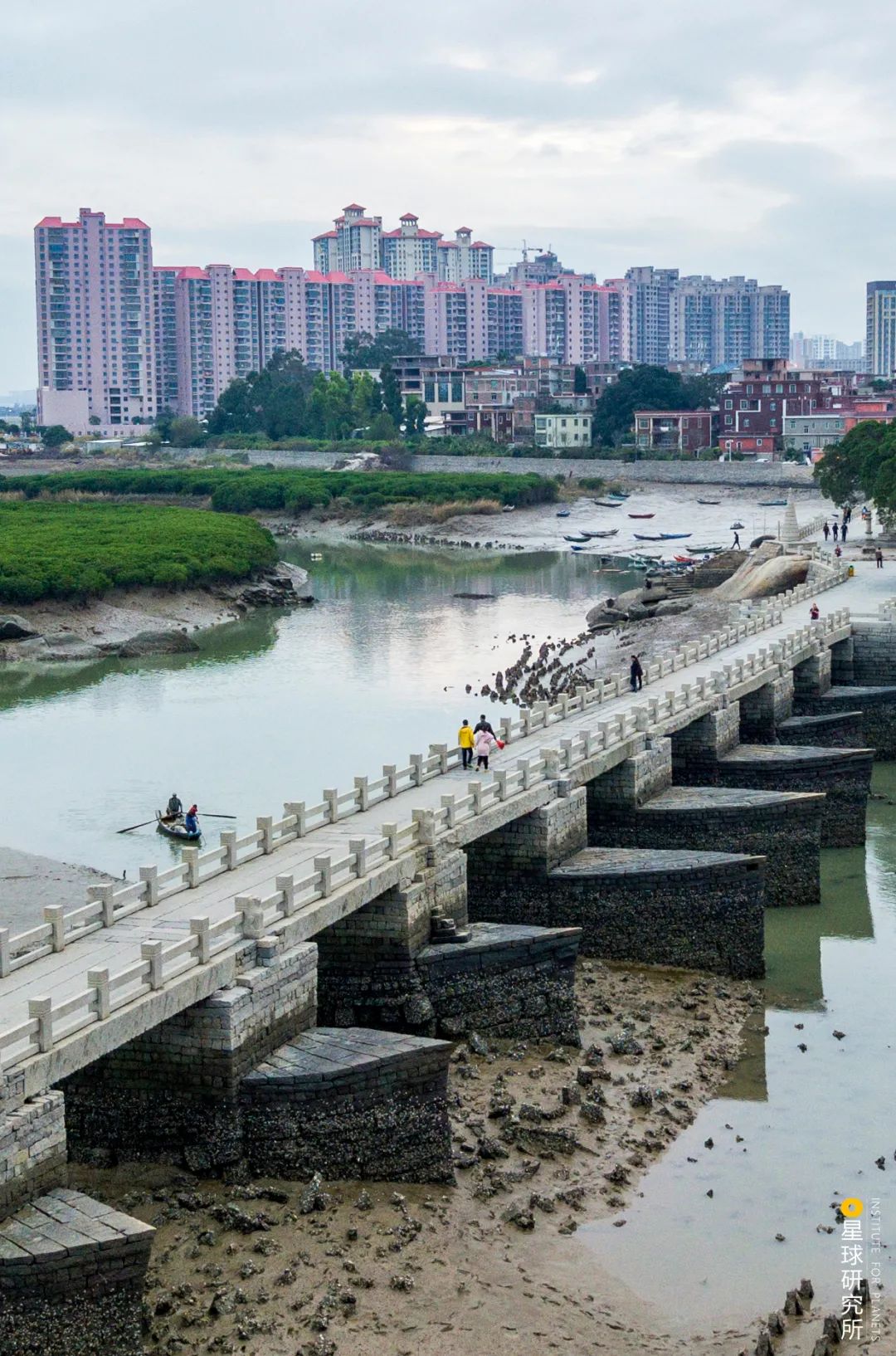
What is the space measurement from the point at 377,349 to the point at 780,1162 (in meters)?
163

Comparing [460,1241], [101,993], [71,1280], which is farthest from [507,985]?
[71,1280]

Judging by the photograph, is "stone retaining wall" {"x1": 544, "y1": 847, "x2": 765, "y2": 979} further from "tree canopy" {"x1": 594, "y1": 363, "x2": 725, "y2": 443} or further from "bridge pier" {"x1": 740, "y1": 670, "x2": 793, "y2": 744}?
"tree canopy" {"x1": 594, "y1": 363, "x2": 725, "y2": 443}

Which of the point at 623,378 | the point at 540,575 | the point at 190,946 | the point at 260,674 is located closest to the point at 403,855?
the point at 190,946

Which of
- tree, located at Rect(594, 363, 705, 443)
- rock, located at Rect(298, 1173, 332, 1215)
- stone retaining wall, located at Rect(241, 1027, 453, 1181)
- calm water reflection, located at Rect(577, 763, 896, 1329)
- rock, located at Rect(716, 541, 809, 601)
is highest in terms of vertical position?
tree, located at Rect(594, 363, 705, 443)

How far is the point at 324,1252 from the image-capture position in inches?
654

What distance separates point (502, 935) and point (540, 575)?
6153 centimetres

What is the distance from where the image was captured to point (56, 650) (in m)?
57.8

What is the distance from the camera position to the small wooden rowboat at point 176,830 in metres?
31.9

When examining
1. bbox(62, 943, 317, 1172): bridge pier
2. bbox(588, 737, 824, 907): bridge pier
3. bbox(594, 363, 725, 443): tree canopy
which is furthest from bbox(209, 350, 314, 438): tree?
bbox(62, 943, 317, 1172): bridge pier

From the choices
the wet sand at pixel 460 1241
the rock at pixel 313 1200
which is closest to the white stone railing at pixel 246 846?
the wet sand at pixel 460 1241

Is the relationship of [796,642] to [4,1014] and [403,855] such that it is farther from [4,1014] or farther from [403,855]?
[4,1014]

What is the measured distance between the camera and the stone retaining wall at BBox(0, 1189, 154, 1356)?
14109 mm

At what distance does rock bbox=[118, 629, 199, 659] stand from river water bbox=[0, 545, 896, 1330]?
91 centimetres

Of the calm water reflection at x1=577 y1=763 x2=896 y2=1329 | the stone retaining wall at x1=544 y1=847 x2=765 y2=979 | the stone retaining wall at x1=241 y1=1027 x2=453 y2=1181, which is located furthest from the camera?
the stone retaining wall at x1=544 y1=847 x2=765 y2=979
